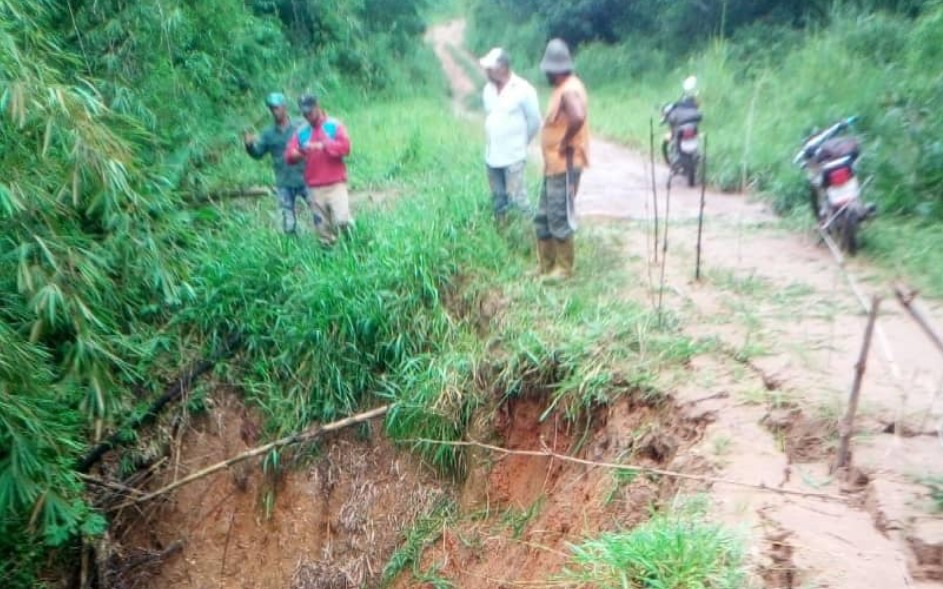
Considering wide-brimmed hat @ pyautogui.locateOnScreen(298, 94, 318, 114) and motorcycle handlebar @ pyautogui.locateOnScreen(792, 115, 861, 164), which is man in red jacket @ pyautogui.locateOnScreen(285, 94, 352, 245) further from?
motorcycle handlebar @ pyautogui.locateOnScreen(792, 115, 861, 164)

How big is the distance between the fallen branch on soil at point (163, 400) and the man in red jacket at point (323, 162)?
114 cm

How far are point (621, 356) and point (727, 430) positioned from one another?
916mm

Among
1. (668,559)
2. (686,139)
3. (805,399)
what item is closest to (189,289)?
(805,399)

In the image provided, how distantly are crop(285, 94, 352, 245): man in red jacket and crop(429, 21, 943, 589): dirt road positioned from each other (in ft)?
6.66

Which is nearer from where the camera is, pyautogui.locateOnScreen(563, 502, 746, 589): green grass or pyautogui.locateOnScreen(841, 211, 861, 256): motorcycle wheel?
pyautogui.locateOnScreen(563, 502, 746, 589): green grass

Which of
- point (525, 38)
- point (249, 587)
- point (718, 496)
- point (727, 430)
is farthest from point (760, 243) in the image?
point (525, 38)

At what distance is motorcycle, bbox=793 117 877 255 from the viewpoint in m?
6.63

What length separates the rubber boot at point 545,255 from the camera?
247 inches

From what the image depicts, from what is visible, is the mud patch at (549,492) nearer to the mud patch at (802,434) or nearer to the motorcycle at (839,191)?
the mud patch at (802,434)

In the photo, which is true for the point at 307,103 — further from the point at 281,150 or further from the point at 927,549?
the point at 927,549

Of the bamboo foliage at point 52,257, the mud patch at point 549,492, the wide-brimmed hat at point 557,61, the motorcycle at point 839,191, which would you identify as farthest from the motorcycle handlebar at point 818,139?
the bamboo foliage at point 52,257

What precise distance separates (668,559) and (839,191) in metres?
4.35

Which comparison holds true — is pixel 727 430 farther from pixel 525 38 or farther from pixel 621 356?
pixel 525 38

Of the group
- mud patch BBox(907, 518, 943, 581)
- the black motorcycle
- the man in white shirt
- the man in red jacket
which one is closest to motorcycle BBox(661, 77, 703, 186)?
the black motorcycle
